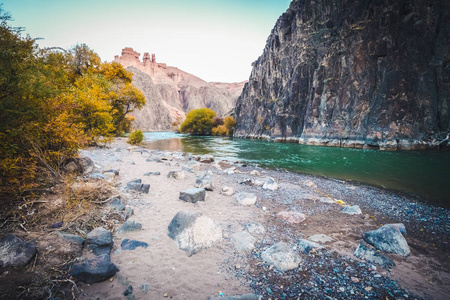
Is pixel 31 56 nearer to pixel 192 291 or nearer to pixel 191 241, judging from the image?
pixel 191 241

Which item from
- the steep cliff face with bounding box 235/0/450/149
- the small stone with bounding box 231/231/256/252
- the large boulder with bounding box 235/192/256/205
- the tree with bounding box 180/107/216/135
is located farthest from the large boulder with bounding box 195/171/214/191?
the tree with bounding box 180/107/216/135

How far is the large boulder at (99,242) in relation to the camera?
3562 mm

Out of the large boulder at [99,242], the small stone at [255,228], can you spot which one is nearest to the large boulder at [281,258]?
the small stone at [255,228]

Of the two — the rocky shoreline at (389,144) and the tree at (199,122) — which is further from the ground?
the tree at (199,122)

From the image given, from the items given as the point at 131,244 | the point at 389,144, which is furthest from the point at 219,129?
the point at 131,244

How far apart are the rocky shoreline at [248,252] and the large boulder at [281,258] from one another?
0.02 m

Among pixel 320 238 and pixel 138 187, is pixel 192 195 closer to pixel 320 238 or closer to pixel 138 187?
pixel 138 187

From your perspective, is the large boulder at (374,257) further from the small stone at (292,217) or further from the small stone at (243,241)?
the small stone at (243,241)

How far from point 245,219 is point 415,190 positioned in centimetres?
1152

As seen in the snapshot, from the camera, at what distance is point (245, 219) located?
19.0ft

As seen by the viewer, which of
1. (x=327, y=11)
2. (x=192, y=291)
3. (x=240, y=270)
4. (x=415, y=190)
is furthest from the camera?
(x=327, y=11)

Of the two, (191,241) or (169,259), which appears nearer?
(169,259)

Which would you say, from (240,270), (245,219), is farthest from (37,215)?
(245,219)

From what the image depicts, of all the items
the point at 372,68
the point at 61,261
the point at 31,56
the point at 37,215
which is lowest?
the point at 61,261
